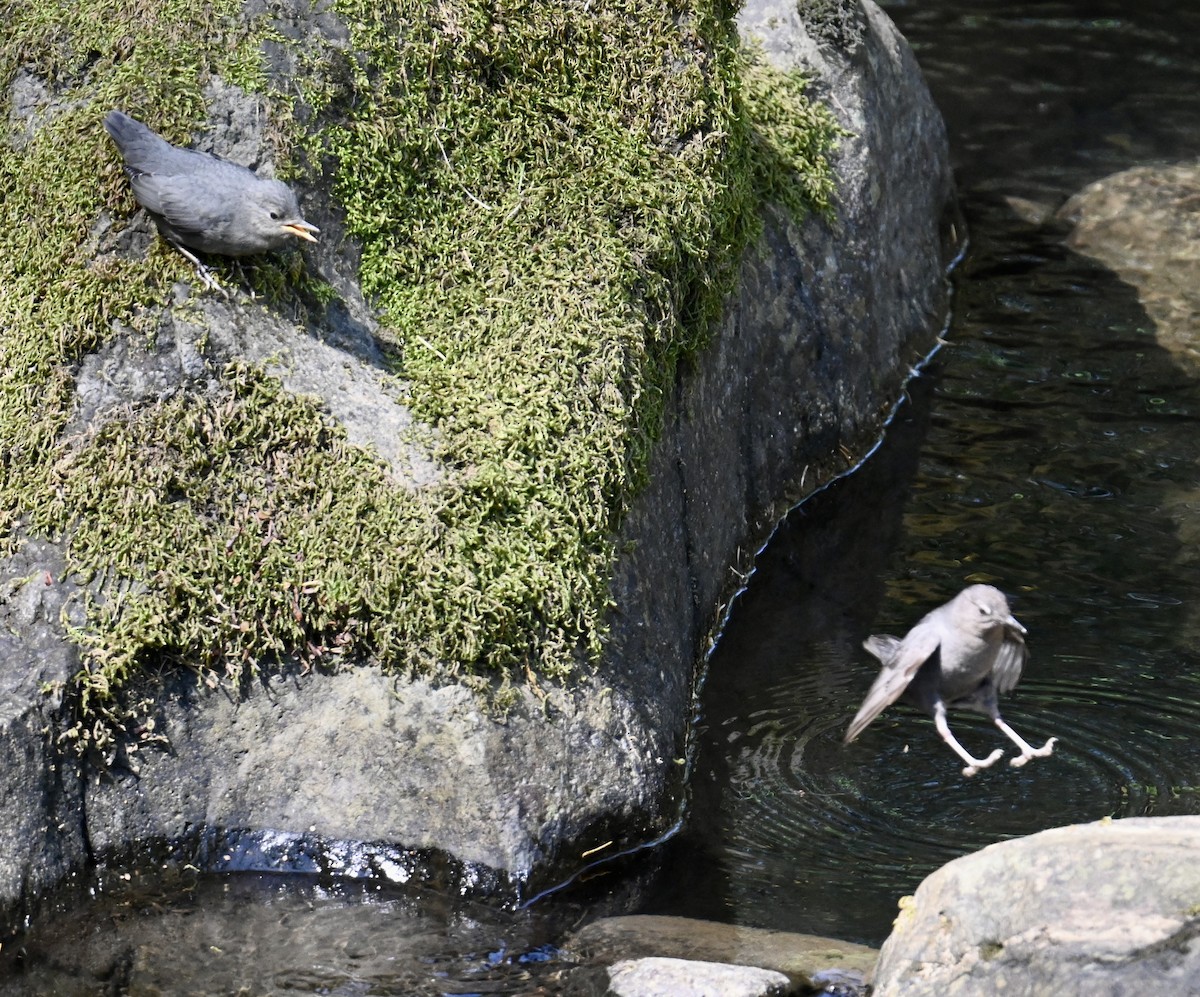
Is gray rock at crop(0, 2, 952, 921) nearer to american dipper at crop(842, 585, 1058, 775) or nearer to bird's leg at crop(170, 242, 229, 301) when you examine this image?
bird's leg at crop(170, 242, 229, 301)

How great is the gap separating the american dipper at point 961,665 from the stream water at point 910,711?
221 mm

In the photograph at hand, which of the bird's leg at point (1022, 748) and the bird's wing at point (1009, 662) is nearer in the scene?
the bird's leg at point (1022, 748)

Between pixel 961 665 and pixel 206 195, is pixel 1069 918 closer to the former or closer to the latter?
pixel 961 665

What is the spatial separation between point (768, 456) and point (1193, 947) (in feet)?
12.1

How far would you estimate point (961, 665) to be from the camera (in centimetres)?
475

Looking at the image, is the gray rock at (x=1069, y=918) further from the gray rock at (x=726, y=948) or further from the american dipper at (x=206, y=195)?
the american dipper at (x=206, y=195)

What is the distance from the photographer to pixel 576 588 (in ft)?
14.9

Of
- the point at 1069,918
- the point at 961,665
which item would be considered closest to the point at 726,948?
the point at 1069,918

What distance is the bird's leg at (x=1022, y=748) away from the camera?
474 cm

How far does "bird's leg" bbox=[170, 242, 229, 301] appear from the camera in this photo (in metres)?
4.51

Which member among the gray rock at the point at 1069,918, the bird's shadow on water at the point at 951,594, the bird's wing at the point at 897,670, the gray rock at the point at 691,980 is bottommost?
the bird's shadow on water at the point at 951,594

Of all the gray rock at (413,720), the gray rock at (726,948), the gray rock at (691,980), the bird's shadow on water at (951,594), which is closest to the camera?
the gray rock at (691,980)

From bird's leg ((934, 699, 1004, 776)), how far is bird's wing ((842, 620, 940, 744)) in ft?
0.57

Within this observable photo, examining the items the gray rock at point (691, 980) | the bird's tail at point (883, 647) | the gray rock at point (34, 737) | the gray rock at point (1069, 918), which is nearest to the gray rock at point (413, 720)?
the gray rock at point (34, 737)
